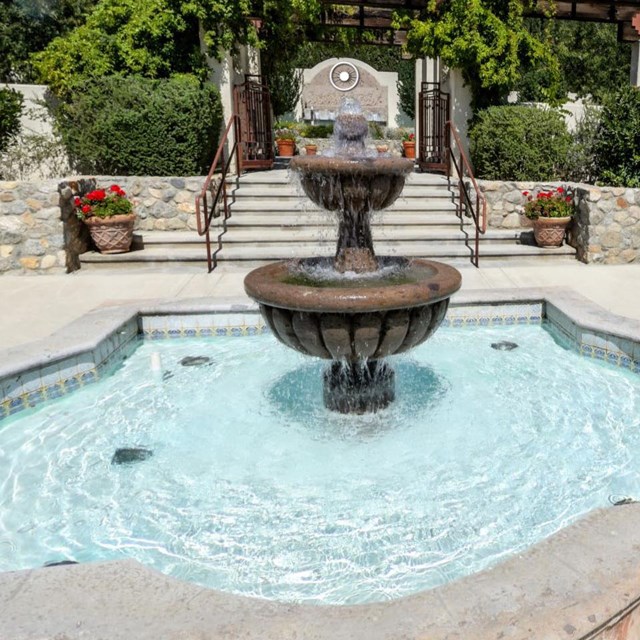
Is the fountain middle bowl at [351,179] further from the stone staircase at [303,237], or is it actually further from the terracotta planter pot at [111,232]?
the terracotta planter pot at [111,232]

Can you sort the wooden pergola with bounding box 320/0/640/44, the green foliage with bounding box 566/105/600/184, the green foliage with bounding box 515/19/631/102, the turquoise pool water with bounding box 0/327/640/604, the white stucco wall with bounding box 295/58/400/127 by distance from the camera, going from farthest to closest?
the white stucco wall with bounding box 295/58/400/127
the green foliage with bounding box 515/19/631/102
the wooden pergola with bounding box 320/0/640/44
the green foliage with bounding box 566/105/600/184
the turquoise pool water with bounding box 0/327/640/604

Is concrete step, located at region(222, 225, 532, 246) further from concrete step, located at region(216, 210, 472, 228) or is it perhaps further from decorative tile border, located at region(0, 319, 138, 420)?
decorative tile border, located at region(0, 319, 138, 420)

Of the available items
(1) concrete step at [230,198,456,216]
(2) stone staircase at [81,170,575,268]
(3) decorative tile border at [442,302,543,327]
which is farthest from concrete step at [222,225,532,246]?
A: (3) decorative tile border at [442,302,543,327]

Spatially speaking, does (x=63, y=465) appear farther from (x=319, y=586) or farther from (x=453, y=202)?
→ (x=453, y=202)

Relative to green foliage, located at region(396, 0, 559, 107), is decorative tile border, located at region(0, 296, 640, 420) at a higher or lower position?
lower

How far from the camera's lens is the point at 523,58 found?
37.2 feet

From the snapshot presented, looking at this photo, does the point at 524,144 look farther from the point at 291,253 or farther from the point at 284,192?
the point at 291,253

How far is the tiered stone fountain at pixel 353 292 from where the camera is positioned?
10.9 ft

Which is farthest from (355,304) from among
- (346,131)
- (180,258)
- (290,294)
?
(180,258)

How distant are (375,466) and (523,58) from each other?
33.9ft

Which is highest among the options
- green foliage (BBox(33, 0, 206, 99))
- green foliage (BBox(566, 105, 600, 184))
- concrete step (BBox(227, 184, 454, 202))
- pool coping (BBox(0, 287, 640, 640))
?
green foliage (BBox(33, 0, 206, 99))

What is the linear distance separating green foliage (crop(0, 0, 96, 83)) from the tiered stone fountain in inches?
689

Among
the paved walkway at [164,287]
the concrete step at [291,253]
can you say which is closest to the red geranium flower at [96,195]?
the concrete step at [291,253]

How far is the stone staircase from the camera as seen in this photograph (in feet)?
26.8
